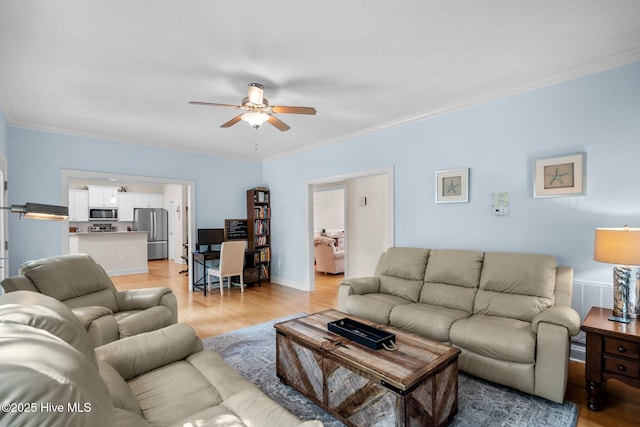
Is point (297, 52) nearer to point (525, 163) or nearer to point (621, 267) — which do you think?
point (525, 163)

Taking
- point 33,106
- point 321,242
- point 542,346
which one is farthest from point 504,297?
point 33,106

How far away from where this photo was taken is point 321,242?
22.4 ft

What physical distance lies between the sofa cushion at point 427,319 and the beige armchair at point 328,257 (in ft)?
12.5

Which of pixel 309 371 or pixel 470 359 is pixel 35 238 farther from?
pixel 470 359

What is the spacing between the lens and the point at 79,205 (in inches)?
325

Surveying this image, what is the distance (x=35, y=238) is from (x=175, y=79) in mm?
3246

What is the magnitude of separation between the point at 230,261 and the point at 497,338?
4.13m

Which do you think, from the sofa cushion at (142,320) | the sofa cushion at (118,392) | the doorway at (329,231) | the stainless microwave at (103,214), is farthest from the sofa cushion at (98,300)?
the stainless microwave at (103,214)

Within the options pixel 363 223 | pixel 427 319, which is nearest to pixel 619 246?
pixel 427 319

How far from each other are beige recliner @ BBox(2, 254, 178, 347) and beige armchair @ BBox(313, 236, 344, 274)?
408 centimetres

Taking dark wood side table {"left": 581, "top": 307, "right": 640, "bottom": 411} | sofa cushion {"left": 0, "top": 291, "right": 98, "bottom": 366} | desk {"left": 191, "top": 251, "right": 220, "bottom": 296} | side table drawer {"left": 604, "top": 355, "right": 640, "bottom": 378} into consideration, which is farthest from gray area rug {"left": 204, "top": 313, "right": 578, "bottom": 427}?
desk {"left": 191, "top": 251, "right": 220, "bottom": 296}

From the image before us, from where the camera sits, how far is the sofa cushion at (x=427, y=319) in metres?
2.59

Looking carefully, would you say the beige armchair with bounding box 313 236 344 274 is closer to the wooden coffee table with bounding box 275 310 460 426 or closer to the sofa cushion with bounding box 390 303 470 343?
the sofa cushion with bounding box 390 303 470 343

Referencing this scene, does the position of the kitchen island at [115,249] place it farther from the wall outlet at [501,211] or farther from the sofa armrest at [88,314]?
the wall outlet at [501,211]
